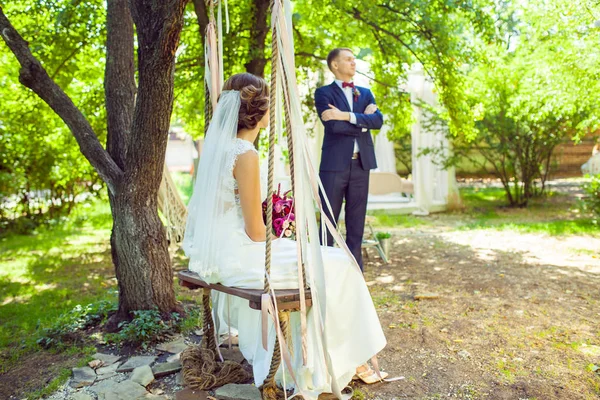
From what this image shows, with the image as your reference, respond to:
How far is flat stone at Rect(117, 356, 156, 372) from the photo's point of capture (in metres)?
3.37

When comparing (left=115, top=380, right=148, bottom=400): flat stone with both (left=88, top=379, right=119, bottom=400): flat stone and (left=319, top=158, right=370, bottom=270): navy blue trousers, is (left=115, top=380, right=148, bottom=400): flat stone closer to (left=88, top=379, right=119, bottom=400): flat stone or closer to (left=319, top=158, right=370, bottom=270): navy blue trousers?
(left=88, top=379, right=119, bottom=400): flat stone

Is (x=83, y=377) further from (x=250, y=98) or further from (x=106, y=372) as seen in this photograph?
(x=250, y=98)

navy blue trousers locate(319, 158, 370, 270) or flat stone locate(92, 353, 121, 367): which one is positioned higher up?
navy blue trousers locate(319, 158, 370, 270)

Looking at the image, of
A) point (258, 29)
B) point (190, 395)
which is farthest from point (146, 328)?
point (258, 29)

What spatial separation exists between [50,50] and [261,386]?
4.73 meters

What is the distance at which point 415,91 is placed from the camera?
34.3ft

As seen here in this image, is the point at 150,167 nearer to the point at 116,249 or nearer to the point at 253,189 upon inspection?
the point at 116,249

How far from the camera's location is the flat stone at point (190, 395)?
295 centimetres

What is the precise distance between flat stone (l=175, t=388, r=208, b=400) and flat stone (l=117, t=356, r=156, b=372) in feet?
1.67

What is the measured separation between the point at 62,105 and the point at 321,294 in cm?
241

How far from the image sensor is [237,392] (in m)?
2.97

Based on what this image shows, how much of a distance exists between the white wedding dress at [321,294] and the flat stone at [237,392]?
2.5 inches

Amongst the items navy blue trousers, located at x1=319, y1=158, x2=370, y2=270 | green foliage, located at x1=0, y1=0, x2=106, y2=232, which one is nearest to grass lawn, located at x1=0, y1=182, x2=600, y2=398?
green foliage, located at x1=0, y1=0, x2=106, y2=232

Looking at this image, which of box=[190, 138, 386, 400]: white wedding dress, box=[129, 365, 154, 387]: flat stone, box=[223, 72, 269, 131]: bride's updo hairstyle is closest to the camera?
box=[190, 138, 386, 400]: white wedding dress
